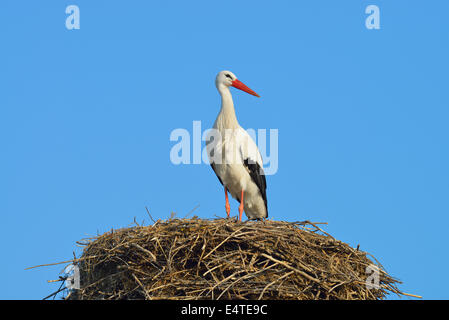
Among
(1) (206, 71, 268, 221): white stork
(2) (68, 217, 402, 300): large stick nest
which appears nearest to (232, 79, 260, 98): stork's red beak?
(1) (206, 71, 268, 221): white stork

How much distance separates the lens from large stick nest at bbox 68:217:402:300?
4.89 metres

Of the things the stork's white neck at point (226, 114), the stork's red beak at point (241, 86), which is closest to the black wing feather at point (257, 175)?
the stork's white neck at point (226, 114)

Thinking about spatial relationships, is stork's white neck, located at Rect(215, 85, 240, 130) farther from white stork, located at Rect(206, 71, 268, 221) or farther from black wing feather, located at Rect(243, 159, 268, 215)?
black wing feather, located at Rect(243, 159, 268, 215)

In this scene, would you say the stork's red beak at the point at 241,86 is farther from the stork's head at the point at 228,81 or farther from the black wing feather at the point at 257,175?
the black wing feather at the point at 257,175

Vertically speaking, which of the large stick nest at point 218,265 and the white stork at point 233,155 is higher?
the white stork at point 233,155

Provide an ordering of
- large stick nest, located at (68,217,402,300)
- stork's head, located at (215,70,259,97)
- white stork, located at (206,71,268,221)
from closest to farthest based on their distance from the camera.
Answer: large stick nest, located at (68,217,402,300) → white stork, located at (206,71,268,221) → stork's head, located at (215,70,259,97)

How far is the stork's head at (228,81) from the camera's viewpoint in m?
7.46

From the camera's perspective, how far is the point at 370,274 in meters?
5.64

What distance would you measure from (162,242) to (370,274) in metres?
2.03

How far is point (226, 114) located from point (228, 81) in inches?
20.2

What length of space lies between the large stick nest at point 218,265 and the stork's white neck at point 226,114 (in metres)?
1.85

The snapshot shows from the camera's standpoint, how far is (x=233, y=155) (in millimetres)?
7055
